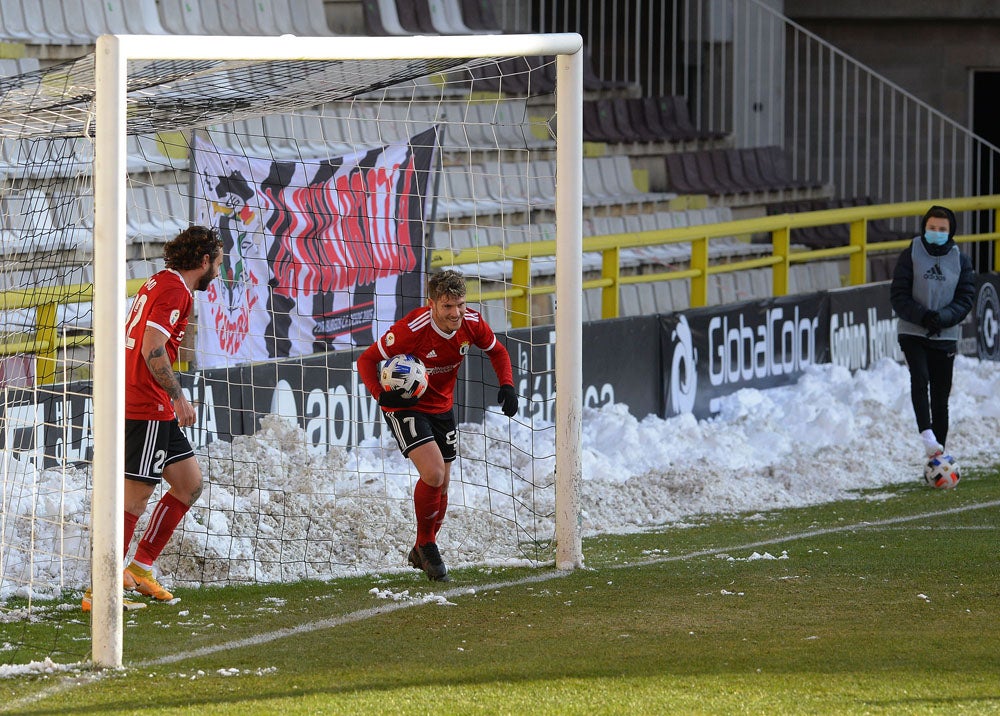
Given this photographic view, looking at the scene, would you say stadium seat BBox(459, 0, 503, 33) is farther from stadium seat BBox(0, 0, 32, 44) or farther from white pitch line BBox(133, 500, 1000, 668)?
white pitch line BBox(133, 500, 1000, 668)

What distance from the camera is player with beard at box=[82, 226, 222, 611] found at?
6.42 meters

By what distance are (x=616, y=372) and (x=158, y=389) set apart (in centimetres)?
543

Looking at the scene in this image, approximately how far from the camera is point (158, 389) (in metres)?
6.53

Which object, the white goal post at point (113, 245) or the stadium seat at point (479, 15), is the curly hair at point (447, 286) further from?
the stadium seat at point (479, 15)

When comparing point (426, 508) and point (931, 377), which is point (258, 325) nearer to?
point (426, 508)

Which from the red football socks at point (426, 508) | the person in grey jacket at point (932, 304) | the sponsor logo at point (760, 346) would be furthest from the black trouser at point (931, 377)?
the red football socks at point (426, 508)

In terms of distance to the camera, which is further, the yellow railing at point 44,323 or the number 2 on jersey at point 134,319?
the yellow railing at point 44,323

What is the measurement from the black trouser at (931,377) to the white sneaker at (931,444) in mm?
85

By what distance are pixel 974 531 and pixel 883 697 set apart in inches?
135

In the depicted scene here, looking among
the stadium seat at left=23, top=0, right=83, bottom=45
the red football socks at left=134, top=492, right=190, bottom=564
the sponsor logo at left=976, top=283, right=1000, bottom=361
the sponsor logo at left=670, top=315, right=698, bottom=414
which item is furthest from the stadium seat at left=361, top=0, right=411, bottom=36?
the red football socks at left=134, top=492, right=190, bottom=564

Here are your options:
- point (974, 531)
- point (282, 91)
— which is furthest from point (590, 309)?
point (282, 91)

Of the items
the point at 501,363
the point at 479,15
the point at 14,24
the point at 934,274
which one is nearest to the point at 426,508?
the point at 501,363

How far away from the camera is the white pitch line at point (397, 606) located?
17.0ft

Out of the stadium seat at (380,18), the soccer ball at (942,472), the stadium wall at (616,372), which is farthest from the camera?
the stadium seat at (380,18)
